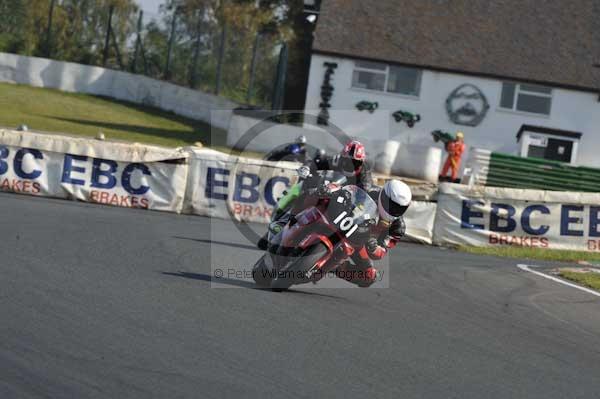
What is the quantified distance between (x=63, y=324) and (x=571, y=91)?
1173 inches

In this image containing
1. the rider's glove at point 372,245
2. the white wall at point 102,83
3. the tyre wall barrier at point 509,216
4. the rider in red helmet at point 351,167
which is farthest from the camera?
the white wall at point 102,83

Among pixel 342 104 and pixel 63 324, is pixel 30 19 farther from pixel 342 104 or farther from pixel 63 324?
pixel 63 324

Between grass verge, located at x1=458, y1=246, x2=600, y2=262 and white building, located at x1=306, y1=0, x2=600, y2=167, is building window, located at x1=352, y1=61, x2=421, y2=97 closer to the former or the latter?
white building, located at x1=306, y1=0, x2=600, y2=167

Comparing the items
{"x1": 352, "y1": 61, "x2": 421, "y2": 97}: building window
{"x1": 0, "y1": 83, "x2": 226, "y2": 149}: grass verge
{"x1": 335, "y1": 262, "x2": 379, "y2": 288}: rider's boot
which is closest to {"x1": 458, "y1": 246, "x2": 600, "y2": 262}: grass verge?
{"x1": 335, "y1": 262, "x2": 379, "y2": 288}: rider's boot

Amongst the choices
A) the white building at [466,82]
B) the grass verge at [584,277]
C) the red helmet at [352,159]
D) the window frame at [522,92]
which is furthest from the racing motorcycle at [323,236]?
the window frame at [522,92]

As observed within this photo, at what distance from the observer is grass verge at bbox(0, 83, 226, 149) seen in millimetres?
29875

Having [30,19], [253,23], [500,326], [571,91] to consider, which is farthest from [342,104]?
[500,326]

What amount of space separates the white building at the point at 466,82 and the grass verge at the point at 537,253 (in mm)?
17394

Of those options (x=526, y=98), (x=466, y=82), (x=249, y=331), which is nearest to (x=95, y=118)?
(x=466, y=82)

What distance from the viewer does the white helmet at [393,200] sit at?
909 centimetres

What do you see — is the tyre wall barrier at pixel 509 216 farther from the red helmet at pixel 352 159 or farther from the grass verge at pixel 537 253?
the red helmet at pixel 352 159

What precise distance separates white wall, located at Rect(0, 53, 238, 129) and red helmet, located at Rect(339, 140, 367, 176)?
2595cm

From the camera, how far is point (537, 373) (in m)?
7.20

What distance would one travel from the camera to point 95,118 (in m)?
33.5
